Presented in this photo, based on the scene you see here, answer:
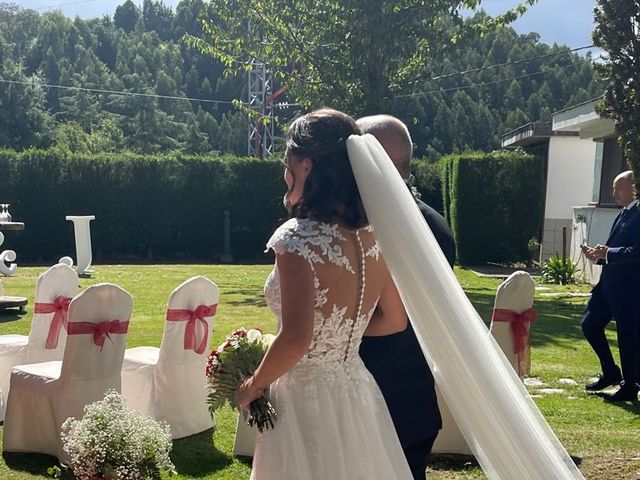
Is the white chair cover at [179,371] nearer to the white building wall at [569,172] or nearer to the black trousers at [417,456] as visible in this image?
the black trousers at [417,456]

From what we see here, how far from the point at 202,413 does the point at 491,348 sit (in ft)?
13.1

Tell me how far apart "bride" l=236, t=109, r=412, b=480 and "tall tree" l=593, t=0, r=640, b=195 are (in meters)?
4.32

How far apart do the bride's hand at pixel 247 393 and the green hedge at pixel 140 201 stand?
73.0ft

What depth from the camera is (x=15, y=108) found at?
58438 mm

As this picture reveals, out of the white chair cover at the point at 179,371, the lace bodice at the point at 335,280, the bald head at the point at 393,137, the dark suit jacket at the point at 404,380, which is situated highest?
the bald head at the point at 393,137

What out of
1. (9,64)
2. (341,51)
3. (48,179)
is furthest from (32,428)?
(9,64)

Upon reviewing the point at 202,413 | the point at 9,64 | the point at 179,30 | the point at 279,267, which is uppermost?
the point at 179,30

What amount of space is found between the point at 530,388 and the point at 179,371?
377 centimetres

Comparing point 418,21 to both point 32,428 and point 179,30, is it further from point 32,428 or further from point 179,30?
point 179,30

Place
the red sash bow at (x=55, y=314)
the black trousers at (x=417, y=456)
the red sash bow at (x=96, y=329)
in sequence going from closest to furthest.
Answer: the black trousers at (x=417, y=456) < the red sash bow at (x=96, y=329) < the red sash bow at (x=55, y=314)

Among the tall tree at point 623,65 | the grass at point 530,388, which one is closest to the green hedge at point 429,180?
the grass at point 530,388

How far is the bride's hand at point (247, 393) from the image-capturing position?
9.85ft

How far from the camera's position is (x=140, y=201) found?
2584 cm

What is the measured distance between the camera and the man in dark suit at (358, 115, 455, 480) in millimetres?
3344
